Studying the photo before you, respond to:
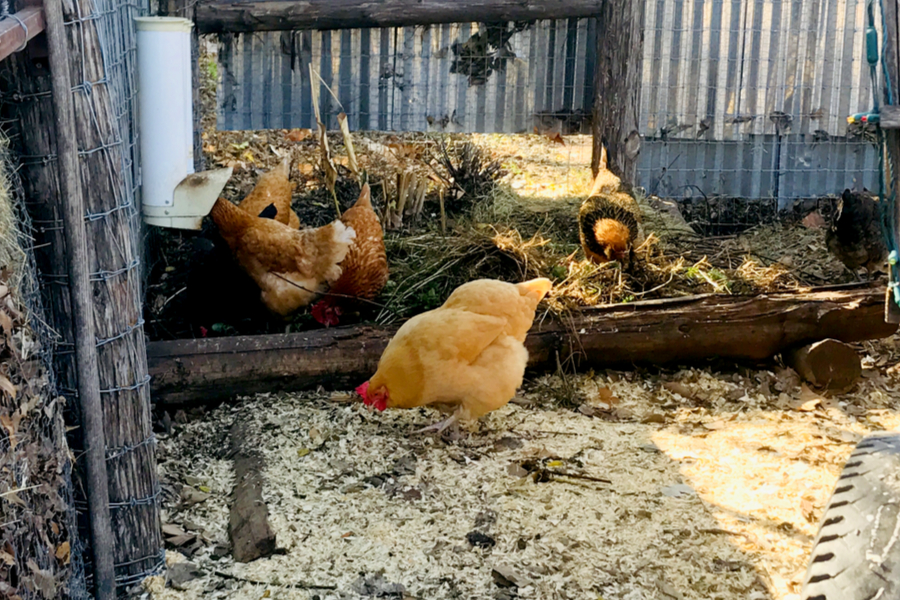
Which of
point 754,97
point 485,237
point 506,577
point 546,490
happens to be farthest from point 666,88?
point 506,577

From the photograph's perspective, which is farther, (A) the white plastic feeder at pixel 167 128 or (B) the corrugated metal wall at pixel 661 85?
(B) the corrugated metal wall at pixel 661 85

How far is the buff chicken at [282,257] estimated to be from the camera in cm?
549

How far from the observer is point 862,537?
2113 mm

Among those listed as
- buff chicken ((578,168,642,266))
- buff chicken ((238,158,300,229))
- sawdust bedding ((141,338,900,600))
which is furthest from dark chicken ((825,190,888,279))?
buff chicken ((238,158,300,229))

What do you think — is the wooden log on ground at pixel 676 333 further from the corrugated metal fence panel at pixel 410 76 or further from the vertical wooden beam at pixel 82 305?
the corrugated metal fence panel at pixel 410 76

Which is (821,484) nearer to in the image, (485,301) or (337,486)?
(485,301)

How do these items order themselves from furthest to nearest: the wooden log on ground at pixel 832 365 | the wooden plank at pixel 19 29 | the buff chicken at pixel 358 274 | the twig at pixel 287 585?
the buff chicken at pixel 358 274 < the wooden log on ground at pixel 832 365 < the twig at pixel 287 585 < the wooden plank at pixel 19 29

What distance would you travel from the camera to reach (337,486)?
12.9ft

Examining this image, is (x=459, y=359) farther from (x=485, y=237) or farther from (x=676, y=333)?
(x=485, y=237)

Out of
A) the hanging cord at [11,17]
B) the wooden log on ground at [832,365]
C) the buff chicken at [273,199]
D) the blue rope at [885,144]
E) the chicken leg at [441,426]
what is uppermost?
the hanging cord at [11,17]

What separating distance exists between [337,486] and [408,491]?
0.32 meters

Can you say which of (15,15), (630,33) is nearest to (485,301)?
(15,15)

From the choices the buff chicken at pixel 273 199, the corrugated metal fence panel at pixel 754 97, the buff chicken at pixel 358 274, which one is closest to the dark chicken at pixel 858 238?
the corrugated metal fence panel at pixel 754 97

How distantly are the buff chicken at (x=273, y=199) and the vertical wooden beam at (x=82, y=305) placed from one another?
131 inches
